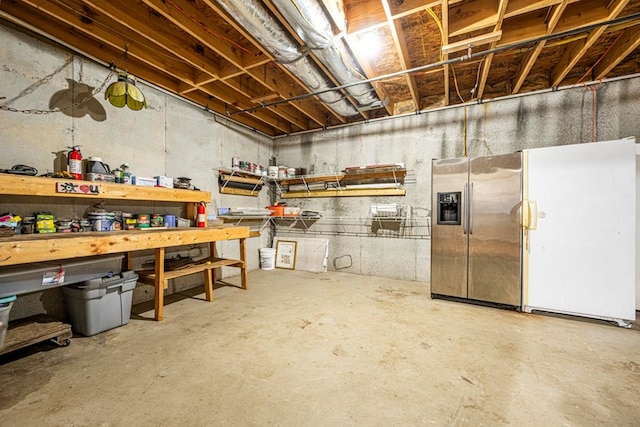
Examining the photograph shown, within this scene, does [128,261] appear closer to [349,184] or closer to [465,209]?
[349,184]

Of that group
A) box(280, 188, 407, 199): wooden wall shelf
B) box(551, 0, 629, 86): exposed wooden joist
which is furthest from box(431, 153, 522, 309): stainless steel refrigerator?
box(551, 0, 629, 86): exposed wooden joist

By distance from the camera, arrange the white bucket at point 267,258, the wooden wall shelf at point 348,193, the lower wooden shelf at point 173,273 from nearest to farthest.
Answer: the lower wooden shelf at point 173,273 → the wooden wall shelf at point 348,193 → the white bucket at point 267,258

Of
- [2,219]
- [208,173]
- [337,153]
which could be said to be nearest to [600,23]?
[337,153]

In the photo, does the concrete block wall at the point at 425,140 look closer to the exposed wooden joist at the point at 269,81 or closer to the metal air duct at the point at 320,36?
the exposed wooden joist at the point at 269,81

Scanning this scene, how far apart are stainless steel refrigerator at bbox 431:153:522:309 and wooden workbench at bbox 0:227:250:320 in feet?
8.58

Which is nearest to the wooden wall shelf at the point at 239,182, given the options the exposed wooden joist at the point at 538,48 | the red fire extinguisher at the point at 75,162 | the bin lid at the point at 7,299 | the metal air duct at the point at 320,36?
the red fire extinguisher at the point at 75,162

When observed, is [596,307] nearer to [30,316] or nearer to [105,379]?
[105,379]

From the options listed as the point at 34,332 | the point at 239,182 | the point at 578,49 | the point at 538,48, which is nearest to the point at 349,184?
the point at 239,182

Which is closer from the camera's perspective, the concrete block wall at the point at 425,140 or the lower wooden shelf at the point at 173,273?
the lower wooden shelf at the point at 173,273

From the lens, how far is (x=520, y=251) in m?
2.78

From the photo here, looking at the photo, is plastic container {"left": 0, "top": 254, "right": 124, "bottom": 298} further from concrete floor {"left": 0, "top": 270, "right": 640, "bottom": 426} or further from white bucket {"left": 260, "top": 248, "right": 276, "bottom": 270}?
white bucket {"left": 260, "top": 248, "right": 276, "bottom": 270}

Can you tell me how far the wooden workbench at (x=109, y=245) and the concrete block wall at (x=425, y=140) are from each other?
216 cm

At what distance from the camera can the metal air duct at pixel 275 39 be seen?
6.42 feet

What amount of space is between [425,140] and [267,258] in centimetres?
343
